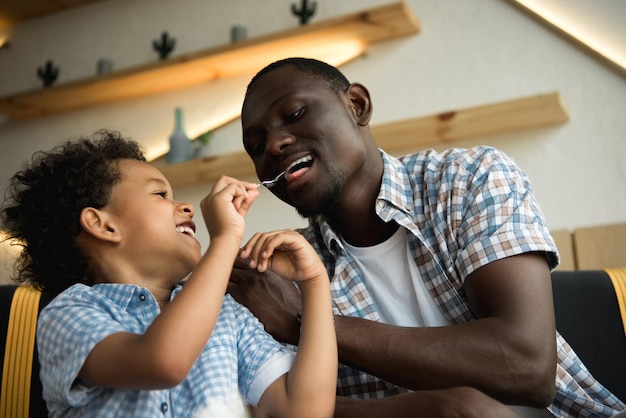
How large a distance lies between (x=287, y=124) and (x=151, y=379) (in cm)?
78

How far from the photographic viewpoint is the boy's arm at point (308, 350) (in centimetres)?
103

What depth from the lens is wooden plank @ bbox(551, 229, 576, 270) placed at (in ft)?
8.13

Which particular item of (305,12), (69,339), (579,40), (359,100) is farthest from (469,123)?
(69,339)

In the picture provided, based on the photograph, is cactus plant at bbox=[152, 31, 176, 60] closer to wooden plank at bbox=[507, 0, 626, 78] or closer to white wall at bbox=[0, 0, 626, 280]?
white wall at bbox=[0, 0, 626, 280]

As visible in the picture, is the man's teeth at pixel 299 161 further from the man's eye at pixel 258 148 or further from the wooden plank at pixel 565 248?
the wooden plank at pixel 565 248

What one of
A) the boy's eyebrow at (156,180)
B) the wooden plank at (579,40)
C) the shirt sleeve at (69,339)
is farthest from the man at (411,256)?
the wooden plank at (579,40)

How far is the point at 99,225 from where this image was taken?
3.90ft

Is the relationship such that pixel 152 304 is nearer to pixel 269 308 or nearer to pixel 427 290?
pixel 269 308

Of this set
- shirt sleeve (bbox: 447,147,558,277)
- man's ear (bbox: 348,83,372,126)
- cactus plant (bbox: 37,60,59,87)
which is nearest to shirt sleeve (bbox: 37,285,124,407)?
shirt sleeve (bbox: 447,147,558,277)

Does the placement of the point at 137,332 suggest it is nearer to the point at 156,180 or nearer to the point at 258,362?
the point at 258,362

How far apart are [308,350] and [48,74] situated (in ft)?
11.0

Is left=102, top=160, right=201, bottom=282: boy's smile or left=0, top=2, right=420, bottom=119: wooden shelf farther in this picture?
left=0, top=2, right=420, bottom=119: wooden shelf

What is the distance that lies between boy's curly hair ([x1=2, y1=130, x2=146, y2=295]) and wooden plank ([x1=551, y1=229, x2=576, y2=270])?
5.84 feet

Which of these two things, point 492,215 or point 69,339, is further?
point 492,215
